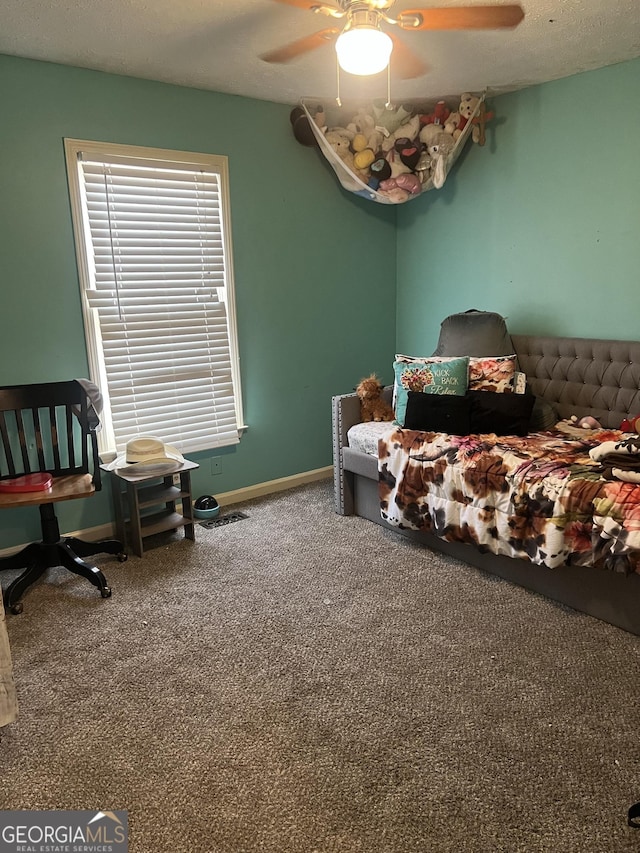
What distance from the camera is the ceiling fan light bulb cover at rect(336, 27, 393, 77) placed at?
83.2 inches

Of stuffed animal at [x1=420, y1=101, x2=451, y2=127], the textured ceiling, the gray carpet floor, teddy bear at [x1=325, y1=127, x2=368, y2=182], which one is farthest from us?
teddy bear at [x1=325, y1=127, x2=368, y2=182]

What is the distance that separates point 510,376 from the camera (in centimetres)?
338

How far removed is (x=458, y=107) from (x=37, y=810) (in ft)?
12.8

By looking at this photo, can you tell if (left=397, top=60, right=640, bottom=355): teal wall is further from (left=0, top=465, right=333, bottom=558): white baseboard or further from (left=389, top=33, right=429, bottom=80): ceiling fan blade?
(left=0, top=465, right=333, bottom=558): white baseboard

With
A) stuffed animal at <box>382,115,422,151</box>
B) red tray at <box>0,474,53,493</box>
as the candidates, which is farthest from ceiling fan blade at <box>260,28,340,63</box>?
red tray at <box>0,474,53,493</box>

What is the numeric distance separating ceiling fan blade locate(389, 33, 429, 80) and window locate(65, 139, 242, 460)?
1.14m

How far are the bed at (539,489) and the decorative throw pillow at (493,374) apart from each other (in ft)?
0.73

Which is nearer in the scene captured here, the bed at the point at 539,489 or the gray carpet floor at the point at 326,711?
the gray carpet floor at the point at 326,711

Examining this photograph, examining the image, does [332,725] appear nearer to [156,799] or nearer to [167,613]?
[156,799]

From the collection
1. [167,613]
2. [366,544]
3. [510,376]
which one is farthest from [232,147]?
[167,613]

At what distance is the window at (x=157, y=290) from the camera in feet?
10.7

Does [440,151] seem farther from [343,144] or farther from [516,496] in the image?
[516,496]

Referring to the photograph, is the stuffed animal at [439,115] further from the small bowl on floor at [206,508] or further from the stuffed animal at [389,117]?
the small bowl on floor at [206,508]

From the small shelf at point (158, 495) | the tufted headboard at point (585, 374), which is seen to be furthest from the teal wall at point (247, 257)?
the tufted headboard at point (585, 374)
